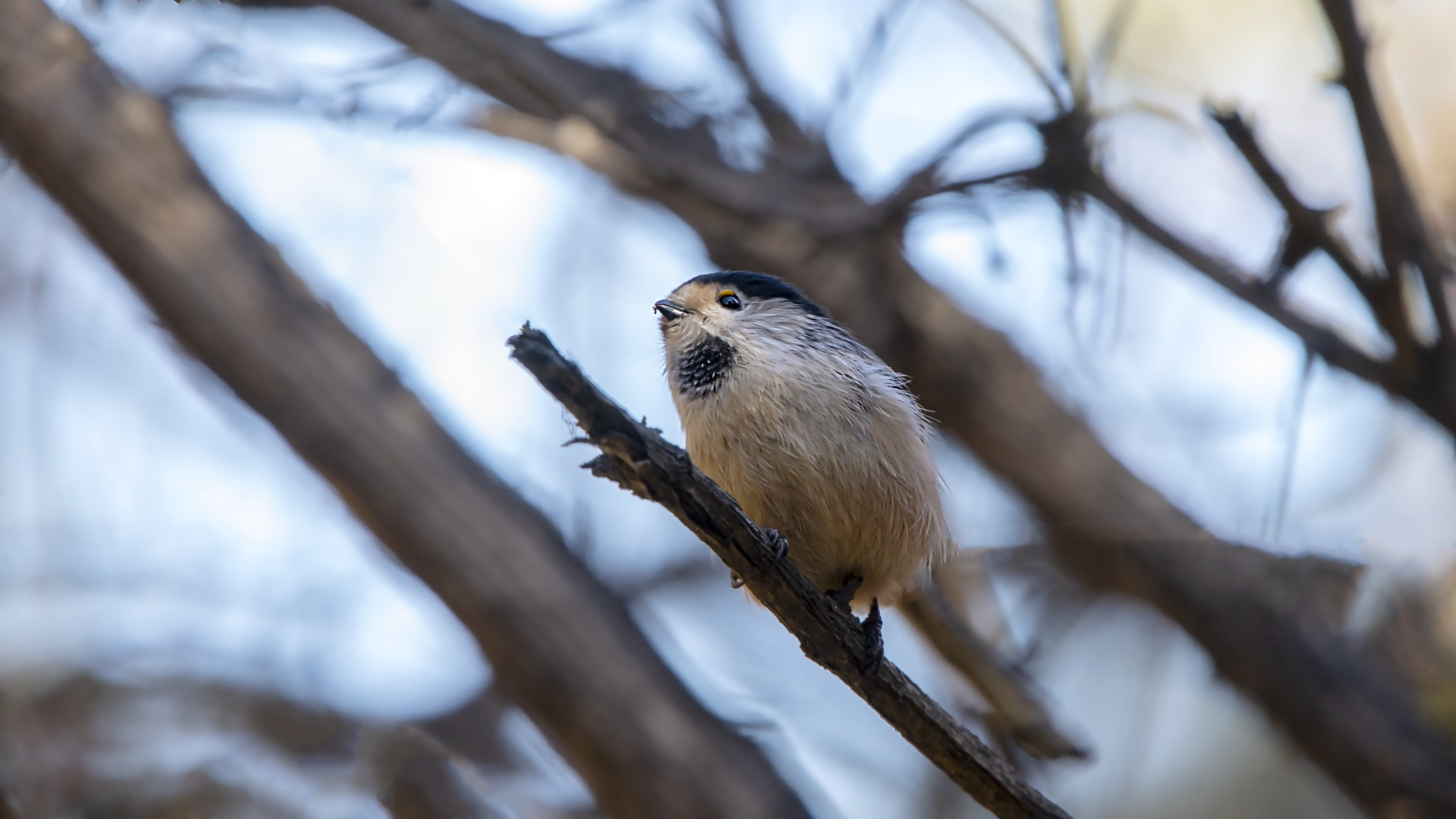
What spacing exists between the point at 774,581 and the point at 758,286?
4.81 ft

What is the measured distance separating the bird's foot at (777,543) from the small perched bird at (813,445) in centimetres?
22

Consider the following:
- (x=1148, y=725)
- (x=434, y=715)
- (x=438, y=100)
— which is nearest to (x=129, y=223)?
(x=438, y=100)

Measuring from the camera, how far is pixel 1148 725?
458 centimetres

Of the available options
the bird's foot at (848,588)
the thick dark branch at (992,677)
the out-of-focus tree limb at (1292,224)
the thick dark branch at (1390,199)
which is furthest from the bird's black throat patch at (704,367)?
the thick dark branch at (1390,199)

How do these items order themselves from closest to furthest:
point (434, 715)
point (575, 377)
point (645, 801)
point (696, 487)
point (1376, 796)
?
1. point (575, 377)
2. point (696, 487)
3. point (645, 801)
4. point (1376, 796)
5. point (434, 715)

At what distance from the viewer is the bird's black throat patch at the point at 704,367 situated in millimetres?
2932

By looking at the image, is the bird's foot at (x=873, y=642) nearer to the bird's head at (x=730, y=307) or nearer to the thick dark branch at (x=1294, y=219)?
the bird's head at (x=730, y=307)

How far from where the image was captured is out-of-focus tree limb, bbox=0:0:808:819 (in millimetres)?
3902

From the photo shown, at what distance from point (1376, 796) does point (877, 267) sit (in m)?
3.02

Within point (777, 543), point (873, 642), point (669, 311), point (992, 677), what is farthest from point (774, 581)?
point (992, 677)

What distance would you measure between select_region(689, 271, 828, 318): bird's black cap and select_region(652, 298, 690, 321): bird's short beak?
209 millimetres

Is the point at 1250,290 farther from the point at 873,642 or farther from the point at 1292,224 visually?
the point at 873,642

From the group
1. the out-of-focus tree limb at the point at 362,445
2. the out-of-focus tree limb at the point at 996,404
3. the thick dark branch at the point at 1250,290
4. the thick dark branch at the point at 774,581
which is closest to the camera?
the thick dark branch at the point at 774,581

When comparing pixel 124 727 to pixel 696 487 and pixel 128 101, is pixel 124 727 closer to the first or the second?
pixel 128 101
